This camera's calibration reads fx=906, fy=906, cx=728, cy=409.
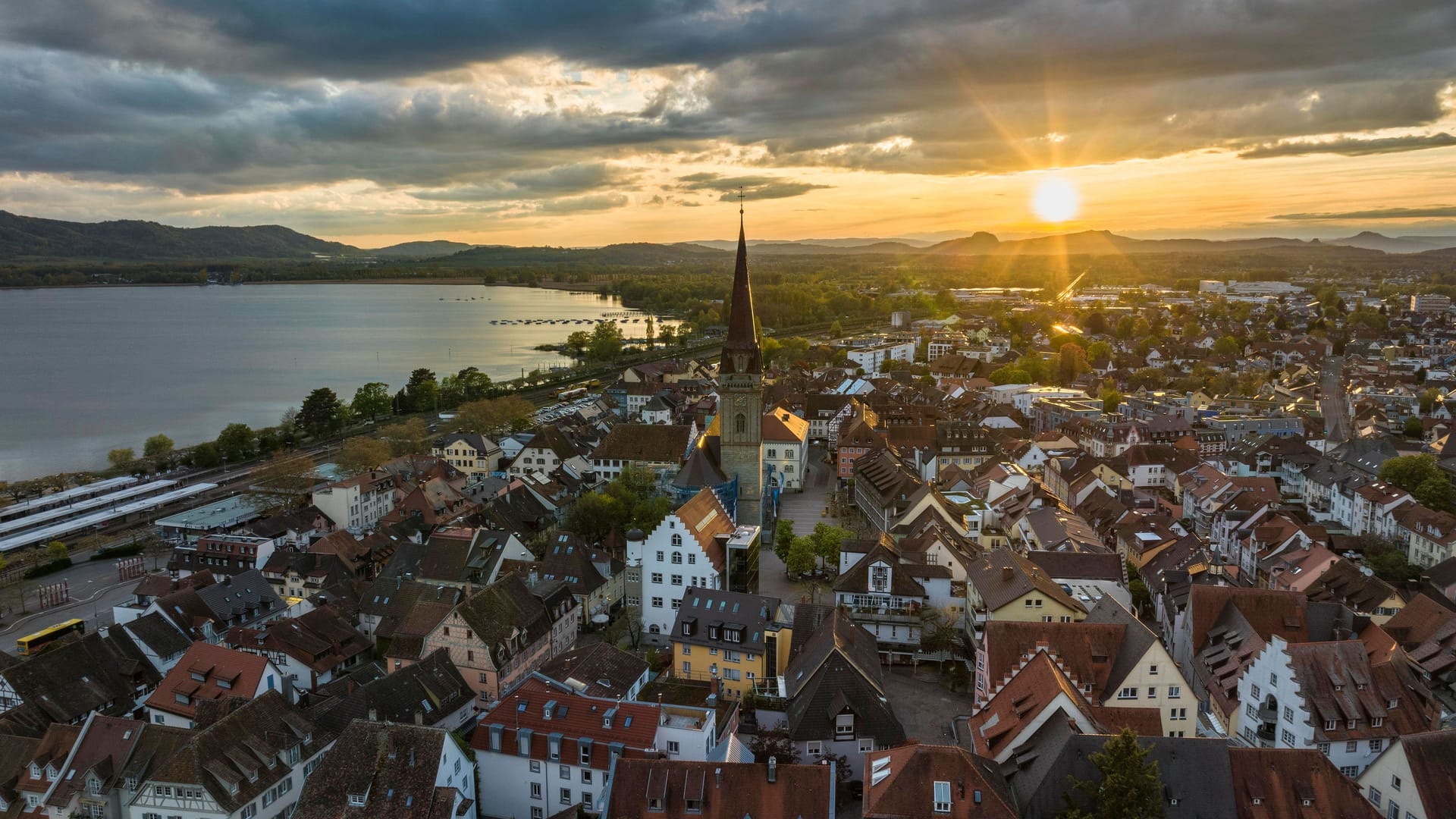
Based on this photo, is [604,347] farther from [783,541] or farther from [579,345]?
[783,541]

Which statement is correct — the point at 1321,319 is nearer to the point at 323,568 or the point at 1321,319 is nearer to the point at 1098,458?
→ the point at 1098,458

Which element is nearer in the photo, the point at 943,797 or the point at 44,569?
the point at 943,797

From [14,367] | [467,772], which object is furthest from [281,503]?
[14,367]

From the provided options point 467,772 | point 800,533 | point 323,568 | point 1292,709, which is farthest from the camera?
point 800,533

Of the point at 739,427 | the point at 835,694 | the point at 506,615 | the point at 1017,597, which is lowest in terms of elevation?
the point at 506,615

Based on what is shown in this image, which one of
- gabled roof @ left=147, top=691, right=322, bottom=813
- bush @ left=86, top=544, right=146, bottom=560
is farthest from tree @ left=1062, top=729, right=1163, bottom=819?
bush @ left=86, top=544, right=146, bottom=560

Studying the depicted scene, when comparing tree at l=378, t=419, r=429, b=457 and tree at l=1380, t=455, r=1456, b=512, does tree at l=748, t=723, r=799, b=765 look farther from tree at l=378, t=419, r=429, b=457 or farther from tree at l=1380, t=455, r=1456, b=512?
tree at l=378, t=419, r=429, b=457

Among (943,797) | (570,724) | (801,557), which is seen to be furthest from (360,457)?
(943,797)

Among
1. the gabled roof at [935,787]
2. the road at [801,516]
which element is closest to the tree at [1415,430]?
the road at [801,516]
